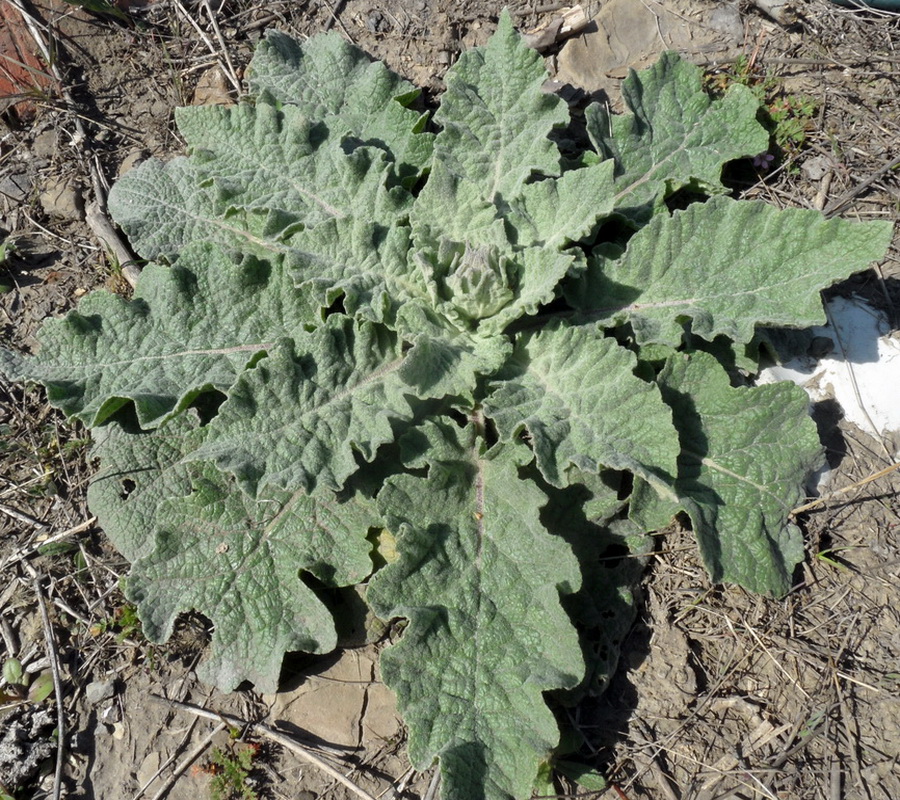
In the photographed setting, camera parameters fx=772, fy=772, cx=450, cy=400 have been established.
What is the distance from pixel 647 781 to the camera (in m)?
2.78

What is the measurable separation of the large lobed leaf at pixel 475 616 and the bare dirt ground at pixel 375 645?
1.29 ft

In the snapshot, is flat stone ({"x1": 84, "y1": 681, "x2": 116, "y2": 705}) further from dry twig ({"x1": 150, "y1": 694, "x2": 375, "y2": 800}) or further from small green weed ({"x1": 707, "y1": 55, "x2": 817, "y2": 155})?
small green weed ({"x1": 707, "y1": 55, "x2": 817, "y2": 155})

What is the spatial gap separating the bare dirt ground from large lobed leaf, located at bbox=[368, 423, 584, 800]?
394 millimetres

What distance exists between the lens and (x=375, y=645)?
3.11m

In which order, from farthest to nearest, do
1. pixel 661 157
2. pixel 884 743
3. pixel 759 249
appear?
1. pixel 661 157
2. pixel 759 249
3. pixel 884 743

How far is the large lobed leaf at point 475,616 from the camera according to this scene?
253cm

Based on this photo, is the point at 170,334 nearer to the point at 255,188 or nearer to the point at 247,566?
the point at 255,188

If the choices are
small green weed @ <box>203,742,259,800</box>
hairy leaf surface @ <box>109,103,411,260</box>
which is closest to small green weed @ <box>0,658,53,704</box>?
small green weed @ <box>203,742,259,800</box>

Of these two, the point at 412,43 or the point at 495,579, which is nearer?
the point at 495,579

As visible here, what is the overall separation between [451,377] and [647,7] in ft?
8.73

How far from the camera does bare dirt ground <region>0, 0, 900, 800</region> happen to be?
9.31 ft

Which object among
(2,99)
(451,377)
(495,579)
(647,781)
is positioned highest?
(2,99)

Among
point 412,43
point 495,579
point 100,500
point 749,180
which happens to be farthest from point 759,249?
point 100,500

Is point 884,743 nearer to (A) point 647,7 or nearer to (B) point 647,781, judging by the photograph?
(B) point 647,781
